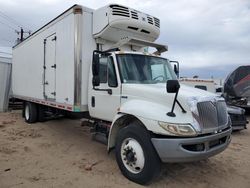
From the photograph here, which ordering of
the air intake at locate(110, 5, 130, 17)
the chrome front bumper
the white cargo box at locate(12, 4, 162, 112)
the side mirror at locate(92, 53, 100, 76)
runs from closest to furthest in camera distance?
1. the chrome front bumper
2. the side mirror at locate(92, 53, 100, 76)
3. the air intake at locate(110, 5, 130, 17)
4. the white cargo box at locate(12, 4, 162, 112)

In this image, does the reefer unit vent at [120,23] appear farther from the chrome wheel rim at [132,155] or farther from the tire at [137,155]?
the chrome wheel rim at [132,155]

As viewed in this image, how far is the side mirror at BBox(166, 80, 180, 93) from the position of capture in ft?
14.2

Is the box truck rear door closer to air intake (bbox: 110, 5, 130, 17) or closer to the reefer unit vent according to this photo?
the reefer unit vent

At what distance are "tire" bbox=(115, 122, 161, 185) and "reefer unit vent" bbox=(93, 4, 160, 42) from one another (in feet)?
8.42

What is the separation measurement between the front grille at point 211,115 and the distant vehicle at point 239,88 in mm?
10509

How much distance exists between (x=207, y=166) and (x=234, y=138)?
13.2ft

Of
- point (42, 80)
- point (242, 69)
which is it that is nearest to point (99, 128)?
point (42, 80)

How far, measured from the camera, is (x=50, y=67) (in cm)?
797

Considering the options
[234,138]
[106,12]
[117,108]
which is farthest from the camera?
[234,138]

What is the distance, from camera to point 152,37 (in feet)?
23.7

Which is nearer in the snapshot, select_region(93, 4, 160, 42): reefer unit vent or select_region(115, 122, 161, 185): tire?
select_region(115, 122, 161, 185): tire

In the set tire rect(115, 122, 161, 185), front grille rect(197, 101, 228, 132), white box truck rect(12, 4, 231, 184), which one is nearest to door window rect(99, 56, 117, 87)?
white box truck rect(12, 4, 231, 184)

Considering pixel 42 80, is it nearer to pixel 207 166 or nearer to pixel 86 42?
pixel 86 42

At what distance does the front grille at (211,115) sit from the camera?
14.7ft
